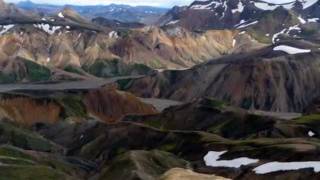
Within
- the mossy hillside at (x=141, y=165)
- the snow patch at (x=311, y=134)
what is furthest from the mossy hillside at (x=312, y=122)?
the mossy hillside at (x=141, y=165)

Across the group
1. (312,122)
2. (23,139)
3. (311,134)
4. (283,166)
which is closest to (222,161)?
(283,166)

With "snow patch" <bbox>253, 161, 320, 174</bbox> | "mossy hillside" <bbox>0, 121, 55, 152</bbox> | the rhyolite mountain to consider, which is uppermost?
"snow patch" <bbox>253, 161, 320, 174</bbox>

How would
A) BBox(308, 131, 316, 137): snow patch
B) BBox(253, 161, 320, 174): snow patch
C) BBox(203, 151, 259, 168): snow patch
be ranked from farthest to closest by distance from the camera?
BBox(308, 131, 316, 137): snow patch < BBox(203, 151, 259, 168): snow patch < BBox(253, 161, 320, 174): snow patch

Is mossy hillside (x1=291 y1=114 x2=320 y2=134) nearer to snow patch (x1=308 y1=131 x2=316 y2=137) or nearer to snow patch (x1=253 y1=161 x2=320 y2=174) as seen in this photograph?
snow patch (x1=308 y1=131 x2=316 y2=137)

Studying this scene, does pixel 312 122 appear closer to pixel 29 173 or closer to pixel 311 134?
pixel 311 134

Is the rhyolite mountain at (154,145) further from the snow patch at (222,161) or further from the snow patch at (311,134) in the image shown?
the snow patch at (222,161)

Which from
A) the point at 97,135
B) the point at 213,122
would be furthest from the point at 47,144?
the point at 213,122

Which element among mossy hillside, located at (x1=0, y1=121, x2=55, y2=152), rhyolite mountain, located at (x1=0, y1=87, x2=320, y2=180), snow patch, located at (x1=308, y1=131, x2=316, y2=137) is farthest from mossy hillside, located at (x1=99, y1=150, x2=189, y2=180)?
mossy hillside, located at (x1=0, y1=121, x2=55, y2=152)

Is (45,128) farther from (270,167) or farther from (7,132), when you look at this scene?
(270,167)
